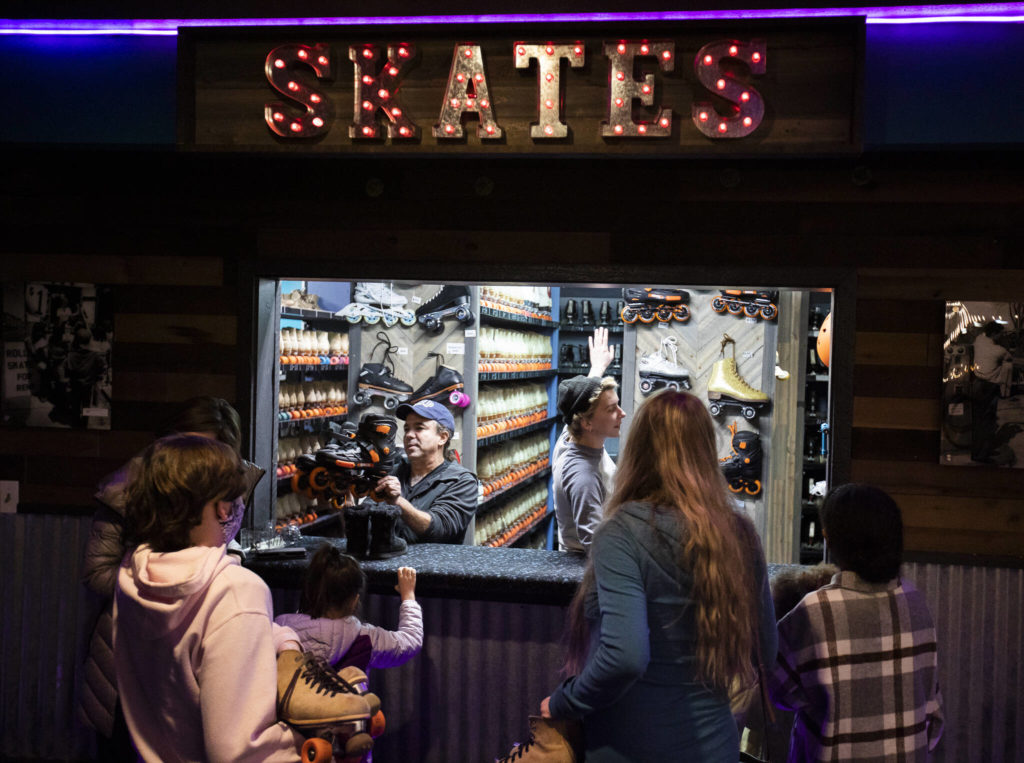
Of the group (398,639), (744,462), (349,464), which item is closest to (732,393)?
(744,462)

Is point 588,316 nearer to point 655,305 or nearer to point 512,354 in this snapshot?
point 512,354

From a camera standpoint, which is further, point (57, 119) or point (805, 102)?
point (57, 119)

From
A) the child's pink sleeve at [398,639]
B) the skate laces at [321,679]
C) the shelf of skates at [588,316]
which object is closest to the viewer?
the skate laces at [321,679]

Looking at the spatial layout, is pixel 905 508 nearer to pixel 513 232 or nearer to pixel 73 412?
pixel 513 232

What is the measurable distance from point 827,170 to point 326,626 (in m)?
2.55

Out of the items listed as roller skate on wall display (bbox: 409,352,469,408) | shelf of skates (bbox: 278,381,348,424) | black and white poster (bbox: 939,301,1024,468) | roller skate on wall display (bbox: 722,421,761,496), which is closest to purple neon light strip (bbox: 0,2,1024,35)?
black and white poster (bbox: 939,301,1024,468)

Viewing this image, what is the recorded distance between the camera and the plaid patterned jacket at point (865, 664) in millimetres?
2111

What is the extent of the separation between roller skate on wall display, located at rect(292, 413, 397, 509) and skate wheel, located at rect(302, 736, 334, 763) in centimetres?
162

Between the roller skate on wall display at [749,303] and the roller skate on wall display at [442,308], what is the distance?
1693 mm

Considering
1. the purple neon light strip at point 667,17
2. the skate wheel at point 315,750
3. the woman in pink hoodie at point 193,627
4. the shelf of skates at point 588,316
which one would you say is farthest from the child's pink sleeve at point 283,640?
the shelf of skates at point 588,316

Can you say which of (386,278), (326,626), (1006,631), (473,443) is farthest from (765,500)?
(326,626)

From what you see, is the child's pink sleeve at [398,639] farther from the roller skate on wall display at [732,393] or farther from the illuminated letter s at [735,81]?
the roller skate on wall display at [732,393]

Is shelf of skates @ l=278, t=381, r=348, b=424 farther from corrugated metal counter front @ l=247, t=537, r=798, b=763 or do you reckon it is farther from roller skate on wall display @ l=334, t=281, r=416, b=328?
corrugated metal counter front @ l=247, t=537, r=798, b=763

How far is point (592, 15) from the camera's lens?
10.5ft
